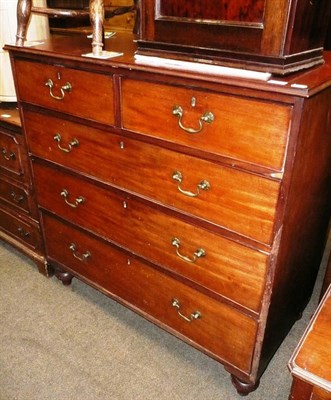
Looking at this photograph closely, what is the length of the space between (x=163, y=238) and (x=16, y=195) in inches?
37.4

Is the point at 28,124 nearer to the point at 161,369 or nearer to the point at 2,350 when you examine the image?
the point at 2,350

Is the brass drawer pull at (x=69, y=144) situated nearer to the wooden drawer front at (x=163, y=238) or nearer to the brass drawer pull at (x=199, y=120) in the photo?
the wooden drawer front at (x=163, y=238)

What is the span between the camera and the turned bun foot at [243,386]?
4.62 ft

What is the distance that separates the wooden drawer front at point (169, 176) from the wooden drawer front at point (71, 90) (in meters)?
0.07

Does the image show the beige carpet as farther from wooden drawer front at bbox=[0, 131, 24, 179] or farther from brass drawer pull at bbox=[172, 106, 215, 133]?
brass drawer pull at bbox=[172, 106, 215, 133]

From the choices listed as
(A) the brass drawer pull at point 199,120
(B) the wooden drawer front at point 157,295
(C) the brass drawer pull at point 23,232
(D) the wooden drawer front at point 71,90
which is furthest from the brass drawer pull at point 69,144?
(C) the brass drawer pull at point 23,232

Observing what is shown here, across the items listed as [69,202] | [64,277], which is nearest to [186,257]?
[69,202]

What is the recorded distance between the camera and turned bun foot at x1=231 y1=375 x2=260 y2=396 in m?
1.41

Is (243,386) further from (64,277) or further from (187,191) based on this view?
(64,277)

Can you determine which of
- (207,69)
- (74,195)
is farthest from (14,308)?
(207,69)

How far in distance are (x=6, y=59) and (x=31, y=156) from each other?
0.57 m

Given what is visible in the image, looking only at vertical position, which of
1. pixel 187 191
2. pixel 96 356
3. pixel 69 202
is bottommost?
pixel 96 356

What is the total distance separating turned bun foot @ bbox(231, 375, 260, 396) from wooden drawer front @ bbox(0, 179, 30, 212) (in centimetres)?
121

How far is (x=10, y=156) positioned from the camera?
183 centimetres
